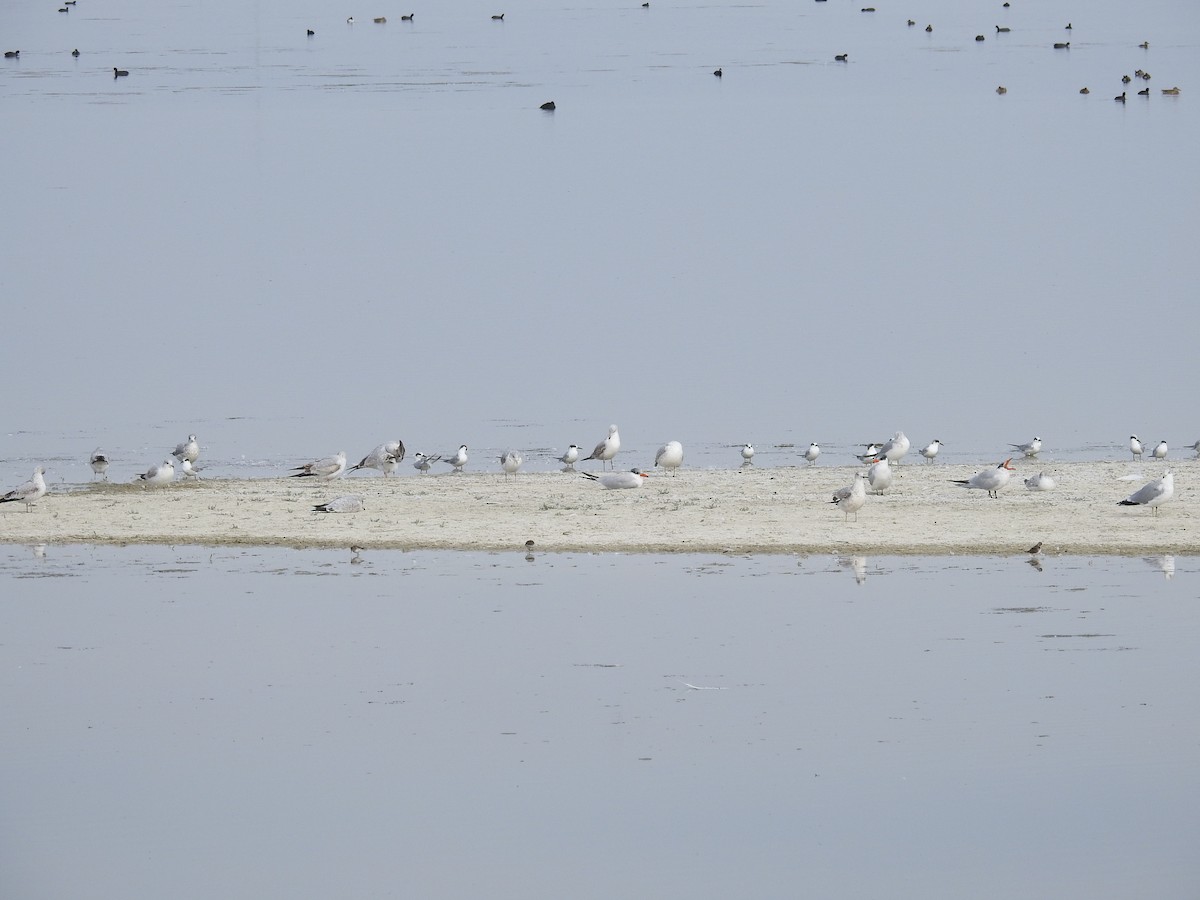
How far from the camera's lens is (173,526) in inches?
779

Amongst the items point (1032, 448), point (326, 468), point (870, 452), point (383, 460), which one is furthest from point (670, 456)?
point (1032, 448)

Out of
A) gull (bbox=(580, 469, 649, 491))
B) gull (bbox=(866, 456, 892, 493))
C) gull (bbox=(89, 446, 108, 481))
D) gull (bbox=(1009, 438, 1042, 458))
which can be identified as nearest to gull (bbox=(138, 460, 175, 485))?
gull (bbox=(89, 446, 108, 481))

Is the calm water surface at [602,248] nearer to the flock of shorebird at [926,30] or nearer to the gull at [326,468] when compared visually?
the flock of shorebird at [926,30]

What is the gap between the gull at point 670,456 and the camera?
22281mm

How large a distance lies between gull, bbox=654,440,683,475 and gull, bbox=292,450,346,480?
375 cm

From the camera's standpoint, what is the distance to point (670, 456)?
73.3ft

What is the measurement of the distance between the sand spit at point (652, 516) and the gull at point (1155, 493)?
0.58 feet

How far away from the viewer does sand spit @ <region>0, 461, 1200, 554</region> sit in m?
18.6

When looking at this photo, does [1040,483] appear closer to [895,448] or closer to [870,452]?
[895,448]

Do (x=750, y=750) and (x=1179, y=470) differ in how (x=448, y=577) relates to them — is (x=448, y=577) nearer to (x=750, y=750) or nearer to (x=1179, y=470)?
(x=750, y=750)

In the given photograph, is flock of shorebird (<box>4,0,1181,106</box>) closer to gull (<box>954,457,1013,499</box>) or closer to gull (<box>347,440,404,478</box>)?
gull (<box>347,440,404,478</box>)

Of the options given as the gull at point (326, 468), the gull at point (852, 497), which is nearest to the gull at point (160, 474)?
the gull at point (326, 468)

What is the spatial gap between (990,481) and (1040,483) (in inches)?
23.1

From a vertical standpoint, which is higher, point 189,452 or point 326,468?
point 189,452
